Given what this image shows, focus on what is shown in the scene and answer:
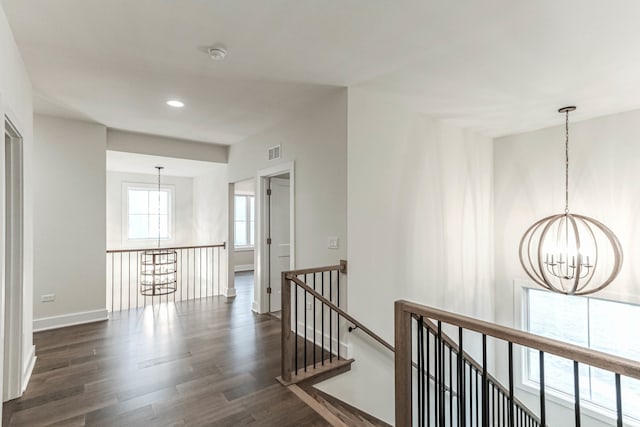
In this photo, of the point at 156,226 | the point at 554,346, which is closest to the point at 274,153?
the point at 554,346

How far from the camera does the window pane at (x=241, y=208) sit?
9109 millimetres

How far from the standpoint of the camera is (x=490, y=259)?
5340 millimetres

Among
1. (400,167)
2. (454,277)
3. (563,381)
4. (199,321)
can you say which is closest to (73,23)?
(400,167)

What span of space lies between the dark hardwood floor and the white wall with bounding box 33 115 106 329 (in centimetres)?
35

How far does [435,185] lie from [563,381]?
379 cm

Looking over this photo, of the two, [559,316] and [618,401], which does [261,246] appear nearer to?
[618,401]

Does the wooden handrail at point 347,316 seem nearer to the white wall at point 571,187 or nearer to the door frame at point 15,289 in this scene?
the door frame at point 15,289

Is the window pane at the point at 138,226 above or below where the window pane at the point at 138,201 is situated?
below

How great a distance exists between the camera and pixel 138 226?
8188 millimetres

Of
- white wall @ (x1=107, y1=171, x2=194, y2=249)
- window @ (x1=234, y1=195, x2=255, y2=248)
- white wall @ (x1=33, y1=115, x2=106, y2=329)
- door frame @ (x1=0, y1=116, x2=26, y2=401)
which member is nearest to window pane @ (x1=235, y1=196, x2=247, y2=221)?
window @ (x1=234, y1=195, x2=255, y2=248)

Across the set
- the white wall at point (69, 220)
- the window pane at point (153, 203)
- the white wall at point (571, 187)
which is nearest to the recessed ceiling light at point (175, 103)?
the white wall at point (69, 220)

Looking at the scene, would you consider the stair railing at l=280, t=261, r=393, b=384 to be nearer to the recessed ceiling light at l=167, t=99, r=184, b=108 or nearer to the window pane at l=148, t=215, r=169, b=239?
the recessed ceiling light at l=167, t=99, r=184, b=108

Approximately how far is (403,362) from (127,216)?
821 centimetres

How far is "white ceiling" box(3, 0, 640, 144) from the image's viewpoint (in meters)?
2.08
